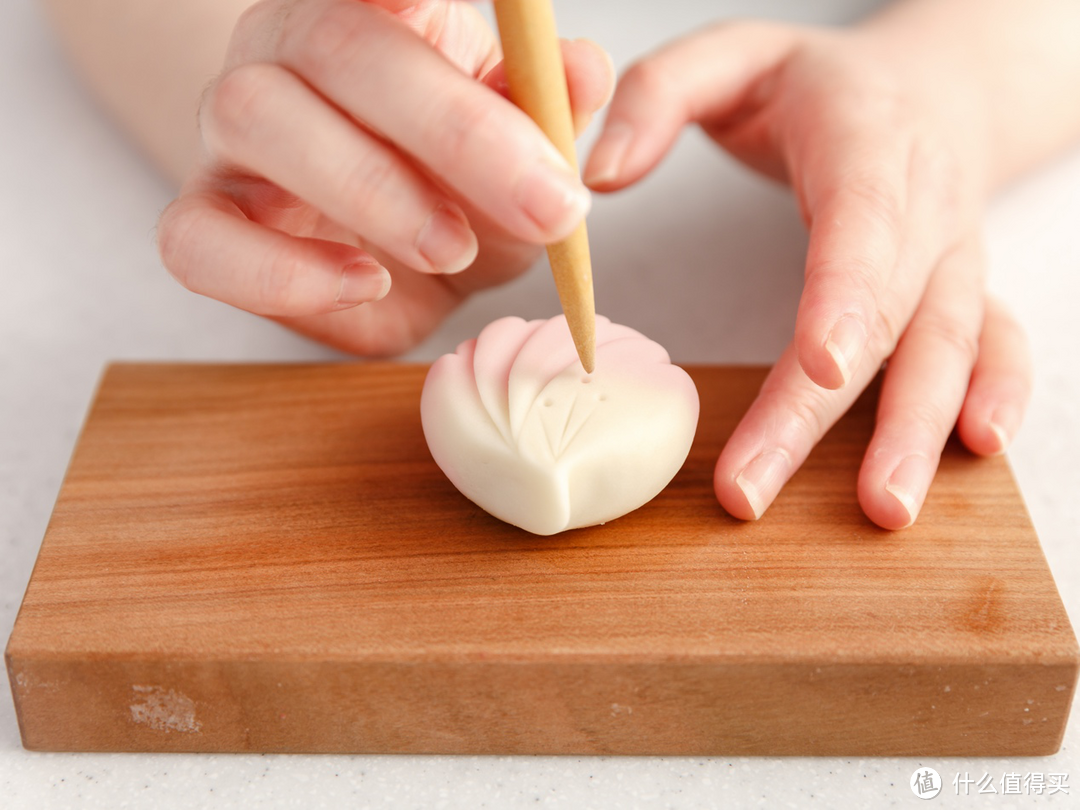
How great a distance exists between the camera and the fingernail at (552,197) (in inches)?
24.1

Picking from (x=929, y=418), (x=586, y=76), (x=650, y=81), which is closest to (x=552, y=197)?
(x=586, y=76)

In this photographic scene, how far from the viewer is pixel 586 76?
0.75 meters

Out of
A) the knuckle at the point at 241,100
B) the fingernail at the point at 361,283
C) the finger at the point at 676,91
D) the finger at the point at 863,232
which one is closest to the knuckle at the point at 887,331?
the finger at the point at 863,232

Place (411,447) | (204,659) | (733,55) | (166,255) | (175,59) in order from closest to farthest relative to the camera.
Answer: (204,659)
(166,255)
(411,447)
(733,55)
(175,59)

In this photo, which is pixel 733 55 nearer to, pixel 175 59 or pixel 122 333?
pixel 175 59

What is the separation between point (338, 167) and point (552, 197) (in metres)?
0.16

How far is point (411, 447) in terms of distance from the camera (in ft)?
2.93

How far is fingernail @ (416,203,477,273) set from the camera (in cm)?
69

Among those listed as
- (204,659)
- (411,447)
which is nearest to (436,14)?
(411,447)

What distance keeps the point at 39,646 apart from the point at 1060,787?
0.71 meters

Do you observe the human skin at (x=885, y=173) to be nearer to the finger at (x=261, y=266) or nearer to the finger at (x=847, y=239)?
the finger at (x=847, y=239)

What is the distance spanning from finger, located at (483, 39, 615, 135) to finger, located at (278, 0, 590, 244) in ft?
0.37

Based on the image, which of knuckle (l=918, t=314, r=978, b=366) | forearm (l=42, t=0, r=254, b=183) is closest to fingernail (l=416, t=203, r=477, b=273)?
knuckle (l=918, t=314, r=978, b=366)

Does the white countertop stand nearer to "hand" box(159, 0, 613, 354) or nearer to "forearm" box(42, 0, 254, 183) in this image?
"forearm" box(42, 0, 254, 183)
